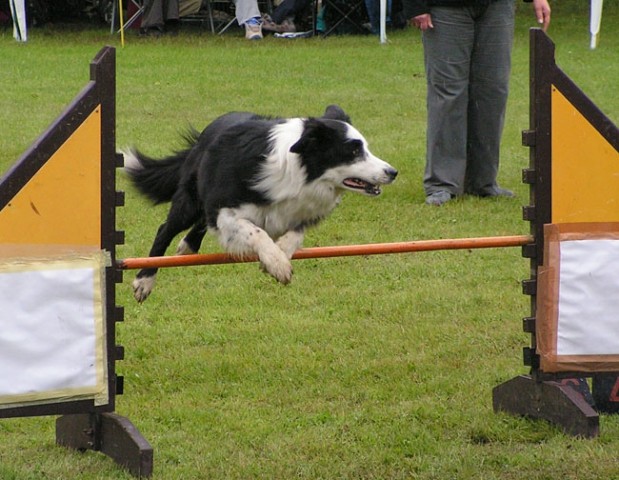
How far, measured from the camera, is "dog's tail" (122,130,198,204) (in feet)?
19.2

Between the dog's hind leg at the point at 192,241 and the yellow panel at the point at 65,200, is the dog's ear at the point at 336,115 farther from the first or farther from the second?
the yellow panel at the point at 65,200

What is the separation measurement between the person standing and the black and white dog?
276 centimetres

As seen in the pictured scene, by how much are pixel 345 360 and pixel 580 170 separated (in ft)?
5.05

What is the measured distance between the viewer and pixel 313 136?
476 cm

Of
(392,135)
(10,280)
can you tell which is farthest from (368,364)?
(392,135)

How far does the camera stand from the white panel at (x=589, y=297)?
4.30 meters

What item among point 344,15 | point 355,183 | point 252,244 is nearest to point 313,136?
point 355,183

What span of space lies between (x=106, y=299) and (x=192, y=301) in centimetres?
223

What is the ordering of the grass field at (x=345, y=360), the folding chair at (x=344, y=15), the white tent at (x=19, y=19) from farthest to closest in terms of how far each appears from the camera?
the folding chair at (x=344, y=15), the white tent at (x=19, y=19), the grass field at (x=345, y=360)

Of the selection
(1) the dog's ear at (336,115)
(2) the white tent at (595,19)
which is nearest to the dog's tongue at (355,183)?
(1) the dog's ear at (336,115)

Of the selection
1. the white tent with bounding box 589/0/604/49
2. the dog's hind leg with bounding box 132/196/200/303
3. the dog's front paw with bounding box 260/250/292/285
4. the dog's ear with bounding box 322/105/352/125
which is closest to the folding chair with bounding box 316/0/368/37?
the white tent with bounding box 589/0/604/49

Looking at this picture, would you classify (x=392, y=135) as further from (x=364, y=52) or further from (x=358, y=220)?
(x=364, y=52)

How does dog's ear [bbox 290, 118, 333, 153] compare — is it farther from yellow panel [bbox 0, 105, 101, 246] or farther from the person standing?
the person standing

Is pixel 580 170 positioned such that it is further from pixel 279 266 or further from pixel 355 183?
pixel 279 266
